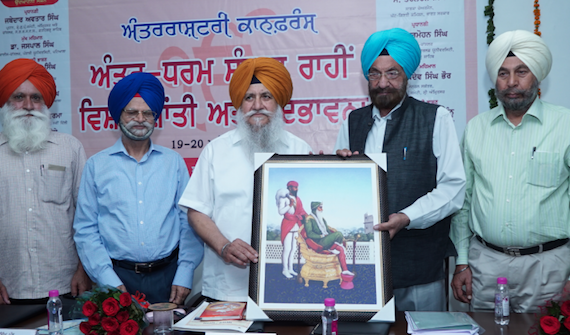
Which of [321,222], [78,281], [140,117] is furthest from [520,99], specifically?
[78,281]

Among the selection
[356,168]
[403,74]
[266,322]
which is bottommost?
[266,322]

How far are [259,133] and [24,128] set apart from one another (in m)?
1.59

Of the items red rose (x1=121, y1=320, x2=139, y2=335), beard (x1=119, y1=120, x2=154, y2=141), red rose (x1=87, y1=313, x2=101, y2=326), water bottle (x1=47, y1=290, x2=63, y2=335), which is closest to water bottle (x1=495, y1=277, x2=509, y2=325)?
red rose (x1=121, y1=320, x2=139, y2=335)

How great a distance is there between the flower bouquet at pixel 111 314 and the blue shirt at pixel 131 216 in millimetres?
816

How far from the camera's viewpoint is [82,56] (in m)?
3.80

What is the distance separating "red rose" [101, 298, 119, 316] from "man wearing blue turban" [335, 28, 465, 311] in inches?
56.6

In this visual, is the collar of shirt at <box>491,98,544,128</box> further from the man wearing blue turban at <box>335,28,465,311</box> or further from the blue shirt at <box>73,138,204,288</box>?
the blue shirt at <box>73,138,204,288</box>

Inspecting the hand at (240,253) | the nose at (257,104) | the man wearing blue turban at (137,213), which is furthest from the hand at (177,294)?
the nose at (257,104)

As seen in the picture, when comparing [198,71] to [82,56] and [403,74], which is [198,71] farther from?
[403,74]

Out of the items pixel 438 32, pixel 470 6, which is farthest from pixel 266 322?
pixel 470 6

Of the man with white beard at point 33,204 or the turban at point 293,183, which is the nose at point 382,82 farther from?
the man with white beard at point 33,204

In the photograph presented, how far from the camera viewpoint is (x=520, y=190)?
244 cm

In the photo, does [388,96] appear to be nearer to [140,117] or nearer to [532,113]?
[532,113]

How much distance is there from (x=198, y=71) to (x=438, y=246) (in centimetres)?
232
